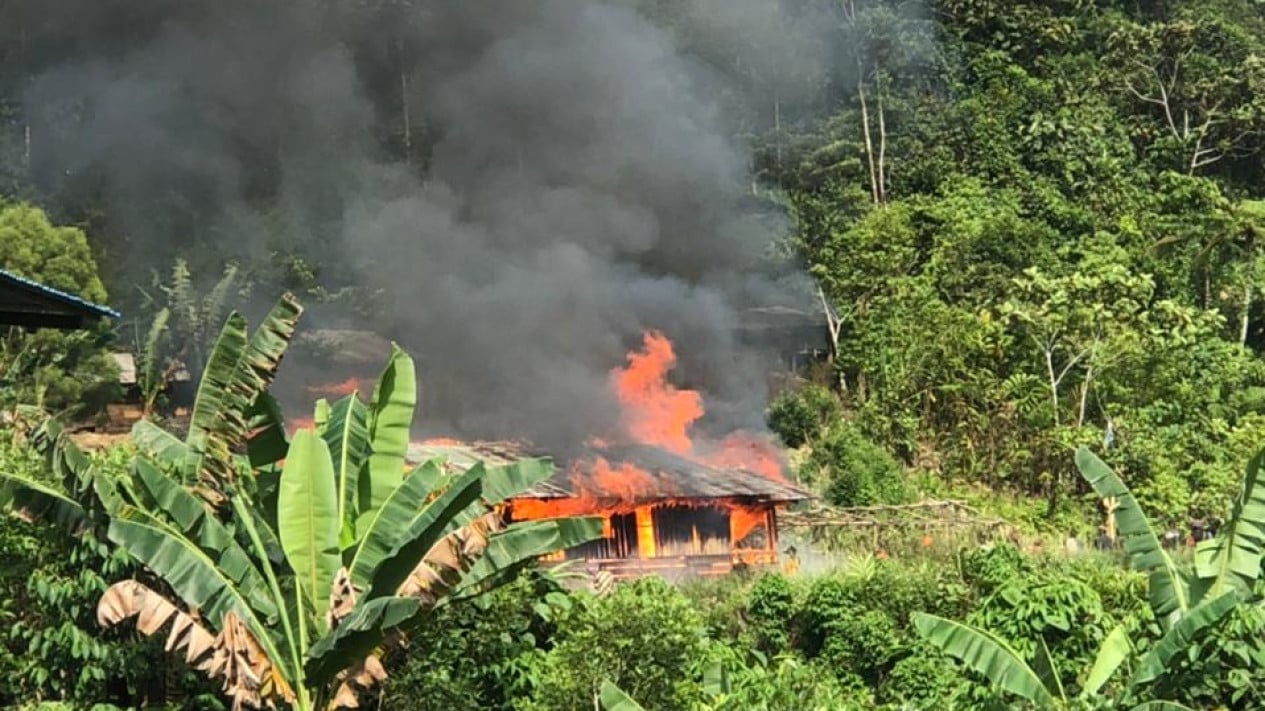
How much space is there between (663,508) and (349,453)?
34.0ft

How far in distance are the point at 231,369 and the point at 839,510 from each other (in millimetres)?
13193

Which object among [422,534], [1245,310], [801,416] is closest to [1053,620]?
[422,534]

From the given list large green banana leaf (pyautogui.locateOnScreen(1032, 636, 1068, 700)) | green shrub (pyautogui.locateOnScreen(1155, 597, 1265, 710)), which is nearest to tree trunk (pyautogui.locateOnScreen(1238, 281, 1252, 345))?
large green banana leaf (pyautogui.locateOnScreen(1032, 636, 1068, 700))

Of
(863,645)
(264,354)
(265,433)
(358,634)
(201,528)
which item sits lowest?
(863,645)

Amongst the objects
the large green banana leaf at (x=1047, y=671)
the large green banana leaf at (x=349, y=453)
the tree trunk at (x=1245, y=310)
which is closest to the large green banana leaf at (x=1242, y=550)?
the large green banana leaf at (x=1047, y=671)

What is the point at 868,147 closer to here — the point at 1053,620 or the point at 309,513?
the point at 1053,620

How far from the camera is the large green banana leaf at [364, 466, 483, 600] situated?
7996 mm

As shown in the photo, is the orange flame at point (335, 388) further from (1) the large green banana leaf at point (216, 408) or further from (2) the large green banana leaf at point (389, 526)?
(2) the large green banana leaf at point (389, 526)

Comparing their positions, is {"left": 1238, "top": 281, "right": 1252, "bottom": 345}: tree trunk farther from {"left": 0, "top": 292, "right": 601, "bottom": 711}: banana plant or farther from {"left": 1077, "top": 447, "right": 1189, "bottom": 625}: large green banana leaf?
{"left": 0, "top": 292, "right": 601, "bottom": 711}: banana plant

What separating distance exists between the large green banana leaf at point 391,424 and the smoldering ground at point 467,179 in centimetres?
1076

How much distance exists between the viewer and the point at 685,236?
24875 millimetres

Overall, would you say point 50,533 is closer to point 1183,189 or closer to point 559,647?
point 559,647

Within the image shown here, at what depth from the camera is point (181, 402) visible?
24.3 meters

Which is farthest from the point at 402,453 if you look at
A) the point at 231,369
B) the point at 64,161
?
the point at 64,161
